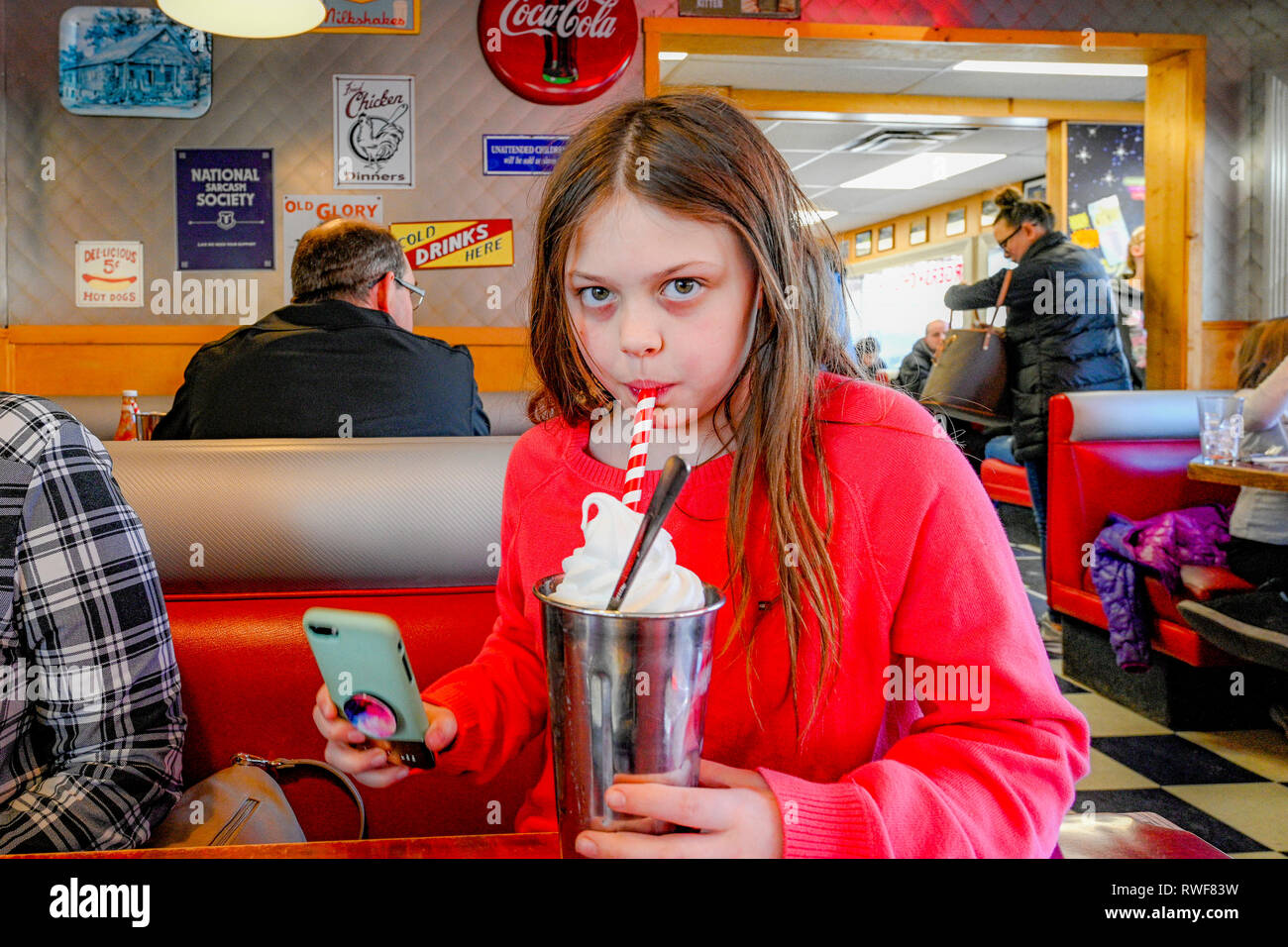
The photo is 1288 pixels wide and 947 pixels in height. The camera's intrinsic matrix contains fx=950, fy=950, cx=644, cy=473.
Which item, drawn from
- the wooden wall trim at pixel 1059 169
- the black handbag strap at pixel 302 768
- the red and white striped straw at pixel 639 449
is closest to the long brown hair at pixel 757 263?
the red and white striped straw at pixel 639 449

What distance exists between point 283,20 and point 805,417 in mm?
2932

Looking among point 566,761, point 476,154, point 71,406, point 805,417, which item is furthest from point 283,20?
point 566,761

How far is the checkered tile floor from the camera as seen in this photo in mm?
2270

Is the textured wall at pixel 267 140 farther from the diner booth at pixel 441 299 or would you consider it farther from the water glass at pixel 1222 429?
the water glass at pixel 1222 429

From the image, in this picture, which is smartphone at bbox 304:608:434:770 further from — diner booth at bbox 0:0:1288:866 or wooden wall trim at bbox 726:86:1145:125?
wooden wall trim at bbox 726:86:1145:125

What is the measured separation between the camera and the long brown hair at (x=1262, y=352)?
3097 millimetres

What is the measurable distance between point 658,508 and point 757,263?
40 centimetres

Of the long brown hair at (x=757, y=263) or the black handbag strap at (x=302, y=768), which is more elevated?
the long brown hair at (x=757, y=263)

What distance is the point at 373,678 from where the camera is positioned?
63 cm

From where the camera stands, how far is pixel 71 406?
403 cm

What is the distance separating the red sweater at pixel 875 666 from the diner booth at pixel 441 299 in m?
0.42

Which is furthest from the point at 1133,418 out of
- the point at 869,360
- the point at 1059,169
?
the point at 1059,169

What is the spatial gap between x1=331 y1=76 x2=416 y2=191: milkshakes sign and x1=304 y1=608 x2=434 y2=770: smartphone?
4.16 m
